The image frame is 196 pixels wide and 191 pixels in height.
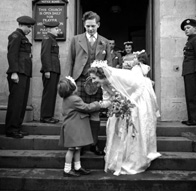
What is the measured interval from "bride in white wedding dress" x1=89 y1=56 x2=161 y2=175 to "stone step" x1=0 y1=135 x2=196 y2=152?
1.98 ft

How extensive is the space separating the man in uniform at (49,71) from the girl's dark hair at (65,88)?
1.88 m

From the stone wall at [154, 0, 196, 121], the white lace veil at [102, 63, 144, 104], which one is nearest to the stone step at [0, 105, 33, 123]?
the white lace veil at [102, 63, 144, 104]

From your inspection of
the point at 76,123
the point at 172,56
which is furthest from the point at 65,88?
the point at 172,56

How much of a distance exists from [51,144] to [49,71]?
1.63 m

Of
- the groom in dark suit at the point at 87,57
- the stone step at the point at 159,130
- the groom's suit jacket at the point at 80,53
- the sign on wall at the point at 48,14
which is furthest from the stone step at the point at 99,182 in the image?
the sign on wall at the point at 48,14

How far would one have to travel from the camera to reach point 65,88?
378 centimetres

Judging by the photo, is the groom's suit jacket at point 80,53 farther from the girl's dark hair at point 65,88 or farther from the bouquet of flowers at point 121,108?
the bouquet of flowers at point 121,108

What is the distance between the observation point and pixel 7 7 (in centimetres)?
605

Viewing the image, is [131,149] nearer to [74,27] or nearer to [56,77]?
[56,77]

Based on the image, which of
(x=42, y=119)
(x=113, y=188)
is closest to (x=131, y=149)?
(x=113, y=188)

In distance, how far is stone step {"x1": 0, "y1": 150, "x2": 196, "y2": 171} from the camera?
422 centimetres

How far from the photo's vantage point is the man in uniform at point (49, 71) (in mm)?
5617

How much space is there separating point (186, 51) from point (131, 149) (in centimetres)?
273

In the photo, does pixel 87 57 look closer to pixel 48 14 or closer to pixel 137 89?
pixel 137 89
